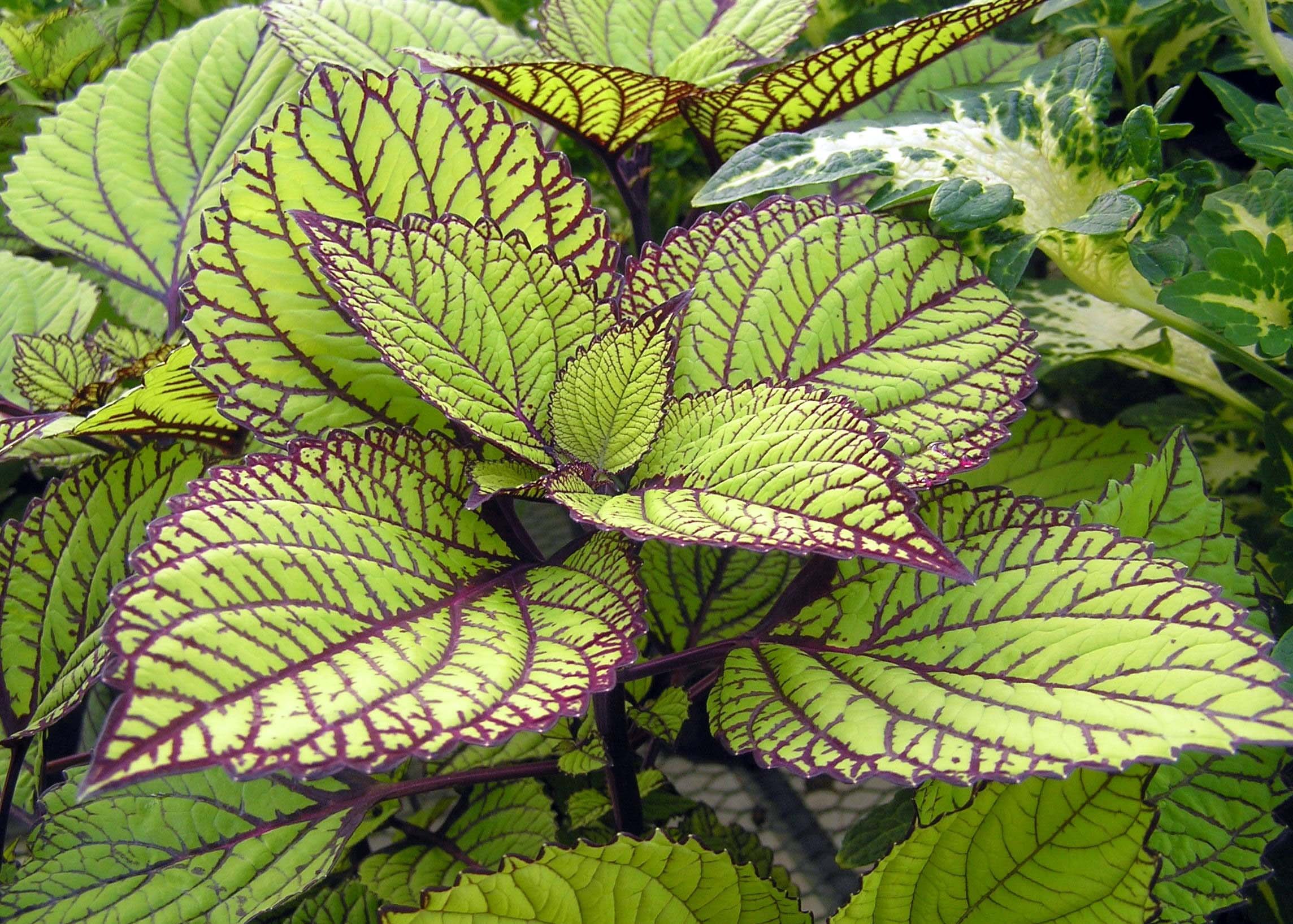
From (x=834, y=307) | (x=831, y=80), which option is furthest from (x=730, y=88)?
(x=834, y=307)

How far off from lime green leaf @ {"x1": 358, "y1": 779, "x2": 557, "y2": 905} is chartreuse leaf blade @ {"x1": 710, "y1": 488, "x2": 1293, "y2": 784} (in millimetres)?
209

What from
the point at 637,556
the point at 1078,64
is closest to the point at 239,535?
the point at 637,556

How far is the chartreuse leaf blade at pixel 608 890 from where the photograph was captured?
1.56ft

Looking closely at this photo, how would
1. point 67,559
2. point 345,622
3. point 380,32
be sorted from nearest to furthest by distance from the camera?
point 345,622 → point 67,559 → point 380,32

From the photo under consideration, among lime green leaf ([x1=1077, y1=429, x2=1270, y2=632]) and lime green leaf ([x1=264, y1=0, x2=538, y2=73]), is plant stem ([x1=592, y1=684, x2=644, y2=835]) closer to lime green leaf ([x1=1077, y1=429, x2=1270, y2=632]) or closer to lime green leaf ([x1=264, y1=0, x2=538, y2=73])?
lime green leaf ([x1=1077, y1=429, x2=1270, y2=632])

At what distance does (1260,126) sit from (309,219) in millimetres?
595

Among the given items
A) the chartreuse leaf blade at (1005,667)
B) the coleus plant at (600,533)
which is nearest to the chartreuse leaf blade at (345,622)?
the coleus plant at (600,533)

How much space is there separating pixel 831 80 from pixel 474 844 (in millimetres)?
563

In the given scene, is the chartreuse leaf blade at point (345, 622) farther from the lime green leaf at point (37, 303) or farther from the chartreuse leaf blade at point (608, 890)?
the lime green leaf at point (37, 303)

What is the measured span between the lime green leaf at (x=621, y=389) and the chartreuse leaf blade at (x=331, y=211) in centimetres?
7

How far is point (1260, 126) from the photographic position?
0.66 meters

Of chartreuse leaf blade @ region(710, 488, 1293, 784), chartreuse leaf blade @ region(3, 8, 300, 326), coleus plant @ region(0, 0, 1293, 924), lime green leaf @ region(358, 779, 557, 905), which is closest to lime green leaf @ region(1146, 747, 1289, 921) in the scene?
coleus plant @ region(0, 0, 1293, 924)

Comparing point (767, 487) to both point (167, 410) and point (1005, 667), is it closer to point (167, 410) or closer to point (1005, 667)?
point (1005, 667)

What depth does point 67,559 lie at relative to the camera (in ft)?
2.12
